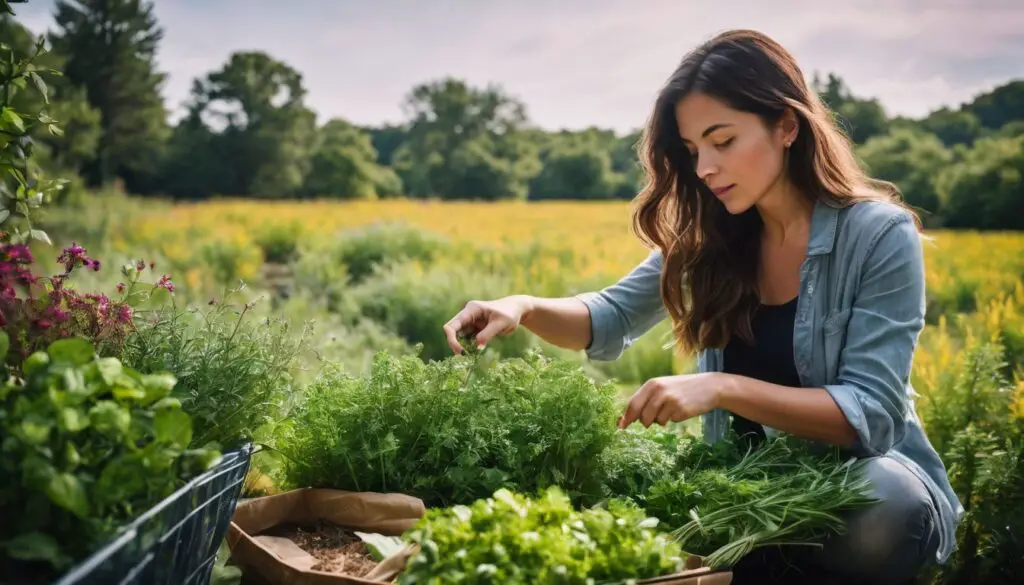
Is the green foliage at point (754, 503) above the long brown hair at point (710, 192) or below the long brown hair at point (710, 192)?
below

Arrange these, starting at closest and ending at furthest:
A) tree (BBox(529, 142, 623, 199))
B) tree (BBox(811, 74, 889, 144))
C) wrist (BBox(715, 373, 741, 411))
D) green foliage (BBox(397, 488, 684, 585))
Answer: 1. green foliage (BBox(397, 488, 684, 585))
2. wrist (BBox(715, 373, 741, 411))
3. tree (BBox(811, 74, 889, 144))
4. tree (BBox(529, 142, 623, 199))

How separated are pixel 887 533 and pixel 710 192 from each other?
1053mm

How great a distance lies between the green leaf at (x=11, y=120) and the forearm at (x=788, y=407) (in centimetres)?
149

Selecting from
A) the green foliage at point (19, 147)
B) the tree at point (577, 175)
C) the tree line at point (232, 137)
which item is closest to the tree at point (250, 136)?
the tree line at point (232, 137)

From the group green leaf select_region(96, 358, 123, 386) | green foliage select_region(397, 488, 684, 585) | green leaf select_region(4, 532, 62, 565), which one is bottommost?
green foliage select_region(397, 488, 684, 585)

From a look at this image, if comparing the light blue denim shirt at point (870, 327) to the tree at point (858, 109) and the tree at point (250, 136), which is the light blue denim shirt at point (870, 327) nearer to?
the tree at point (858, 109)

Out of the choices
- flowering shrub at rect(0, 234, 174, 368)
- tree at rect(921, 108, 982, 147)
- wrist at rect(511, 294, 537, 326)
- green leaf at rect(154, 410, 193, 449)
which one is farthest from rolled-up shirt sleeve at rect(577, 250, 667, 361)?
tree at rect(921, 108, 982, 147)

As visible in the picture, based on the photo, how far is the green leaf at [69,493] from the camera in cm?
99

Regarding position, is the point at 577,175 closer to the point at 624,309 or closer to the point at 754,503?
the point at 624,309

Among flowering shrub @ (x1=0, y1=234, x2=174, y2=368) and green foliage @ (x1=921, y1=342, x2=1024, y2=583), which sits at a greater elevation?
flowering shrub @ (x1=0, y1=234, x2=174, y2=368)

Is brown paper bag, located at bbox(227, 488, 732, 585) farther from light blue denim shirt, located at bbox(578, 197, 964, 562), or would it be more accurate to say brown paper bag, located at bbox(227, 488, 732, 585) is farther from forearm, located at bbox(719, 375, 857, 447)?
light blue denim shirt, located at bbox(578, 197, 964, 562)

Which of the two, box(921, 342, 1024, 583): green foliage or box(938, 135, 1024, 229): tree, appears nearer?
box(921, 342, 1024, 583): green foliage

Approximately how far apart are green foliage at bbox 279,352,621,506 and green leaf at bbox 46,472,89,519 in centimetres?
71

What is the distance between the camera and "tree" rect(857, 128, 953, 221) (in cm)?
676
